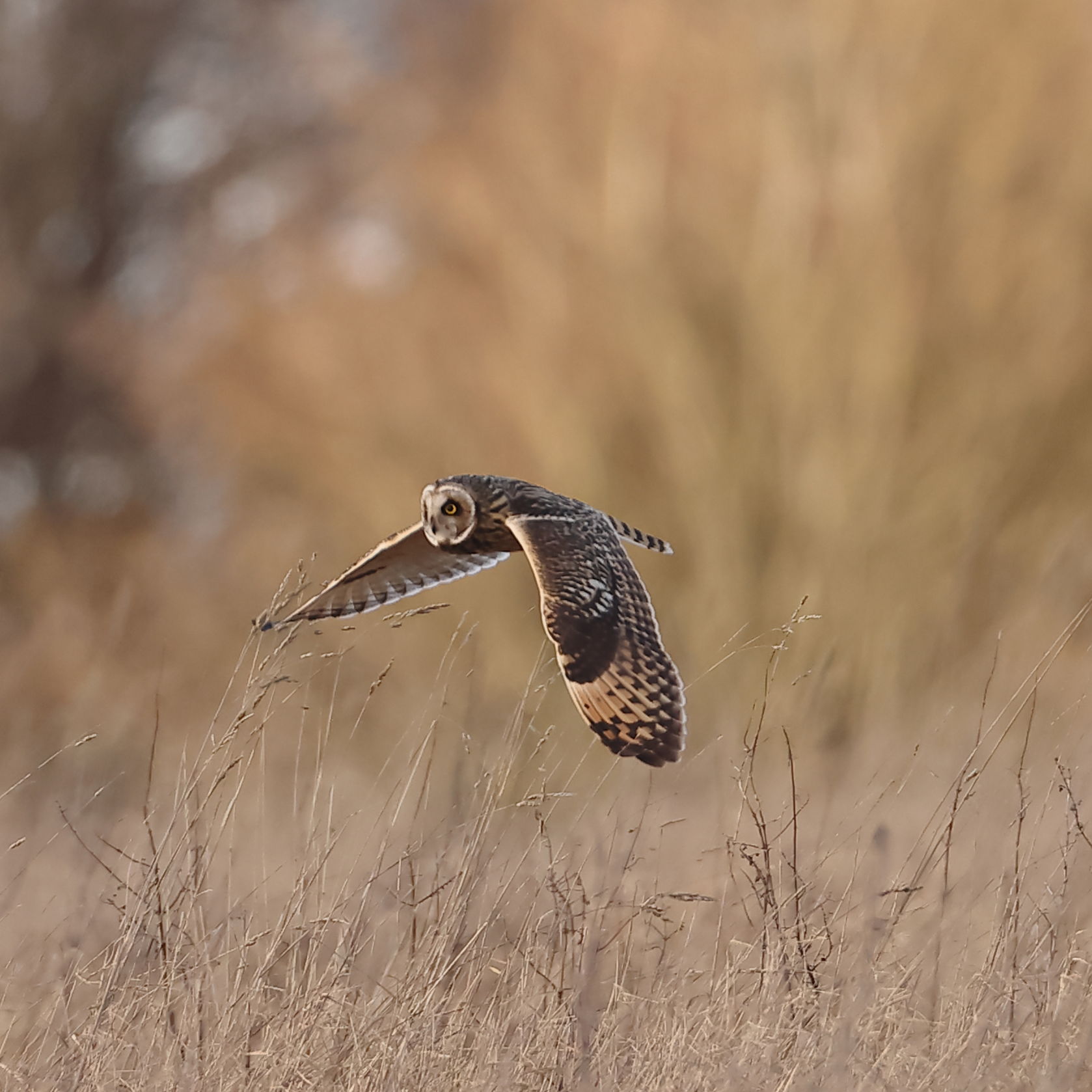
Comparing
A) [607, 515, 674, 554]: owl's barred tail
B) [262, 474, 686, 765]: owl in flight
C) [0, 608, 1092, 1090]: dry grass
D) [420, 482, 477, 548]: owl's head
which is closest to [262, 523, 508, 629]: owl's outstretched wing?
[262, 474, 686, 765]: owl in flight

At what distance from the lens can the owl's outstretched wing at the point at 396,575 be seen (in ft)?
9.59

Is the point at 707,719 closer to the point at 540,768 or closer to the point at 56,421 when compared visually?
the point at 540,768

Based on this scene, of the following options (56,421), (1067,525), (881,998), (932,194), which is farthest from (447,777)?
(56,421)

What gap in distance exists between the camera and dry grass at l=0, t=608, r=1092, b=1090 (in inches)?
70.7

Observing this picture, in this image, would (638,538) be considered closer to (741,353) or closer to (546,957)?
(546,957)

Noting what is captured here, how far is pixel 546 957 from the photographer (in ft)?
6.65

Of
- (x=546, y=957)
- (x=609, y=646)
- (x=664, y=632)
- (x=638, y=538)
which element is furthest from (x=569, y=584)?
(x=664, y=632)

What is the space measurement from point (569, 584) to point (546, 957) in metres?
0.64

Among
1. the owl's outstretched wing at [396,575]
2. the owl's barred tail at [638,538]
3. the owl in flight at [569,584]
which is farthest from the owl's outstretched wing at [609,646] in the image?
the owl's outstretched wing at [396,575]

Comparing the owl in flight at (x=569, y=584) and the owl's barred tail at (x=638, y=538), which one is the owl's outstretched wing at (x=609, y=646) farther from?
the owl's barred tail at (x=638, y=538)

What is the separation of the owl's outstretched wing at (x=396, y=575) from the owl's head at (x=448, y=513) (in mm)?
153

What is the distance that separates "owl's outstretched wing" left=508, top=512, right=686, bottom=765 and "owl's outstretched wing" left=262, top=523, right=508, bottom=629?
1.49 ft

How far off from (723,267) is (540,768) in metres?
3.80

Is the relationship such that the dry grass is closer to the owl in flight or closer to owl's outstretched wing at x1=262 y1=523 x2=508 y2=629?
the owl in flight
